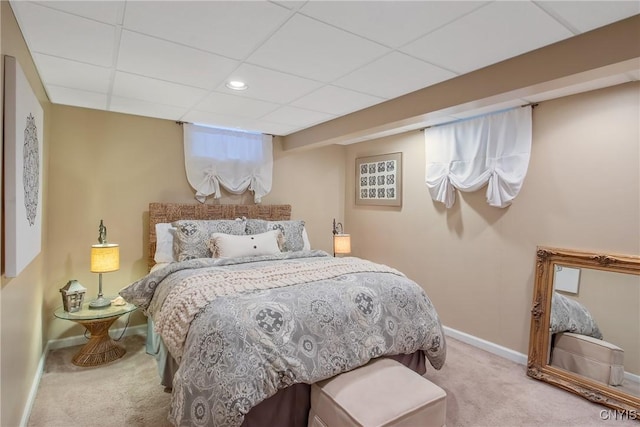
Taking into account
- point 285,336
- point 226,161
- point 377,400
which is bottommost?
point 377,400

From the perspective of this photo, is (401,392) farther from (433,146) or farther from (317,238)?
(317,238)

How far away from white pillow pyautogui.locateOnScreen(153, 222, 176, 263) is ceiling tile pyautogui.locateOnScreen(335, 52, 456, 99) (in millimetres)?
2173

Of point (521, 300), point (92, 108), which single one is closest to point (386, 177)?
point (521, 300)

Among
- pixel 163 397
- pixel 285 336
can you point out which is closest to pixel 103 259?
pixel 163 397

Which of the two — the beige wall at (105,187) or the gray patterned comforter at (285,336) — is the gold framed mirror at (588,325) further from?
the beige wall at (105,187)

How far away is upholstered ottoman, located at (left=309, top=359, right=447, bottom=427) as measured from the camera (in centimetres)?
161

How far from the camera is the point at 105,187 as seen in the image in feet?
10.9

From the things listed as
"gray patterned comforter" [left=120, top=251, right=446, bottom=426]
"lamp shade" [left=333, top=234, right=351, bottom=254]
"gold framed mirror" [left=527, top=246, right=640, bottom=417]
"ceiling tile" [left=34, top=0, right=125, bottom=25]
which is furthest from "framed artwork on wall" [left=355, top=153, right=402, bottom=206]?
"ceiling tile" [left=34, top=0, right=125, bottom=25]

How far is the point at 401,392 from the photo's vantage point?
1745mm

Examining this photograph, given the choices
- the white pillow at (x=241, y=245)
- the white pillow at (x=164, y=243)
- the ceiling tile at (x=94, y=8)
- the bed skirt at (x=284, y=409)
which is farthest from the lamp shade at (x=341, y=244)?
the ceiling tile at (x=94, y=8)

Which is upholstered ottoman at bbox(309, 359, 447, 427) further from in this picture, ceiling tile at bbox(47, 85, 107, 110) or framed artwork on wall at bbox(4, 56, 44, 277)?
ceiling tile at bbox(47, 85, 107, 110)

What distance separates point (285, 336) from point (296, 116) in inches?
86.6

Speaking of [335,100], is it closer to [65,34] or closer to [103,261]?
[65,34]

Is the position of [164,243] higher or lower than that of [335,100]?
lower
